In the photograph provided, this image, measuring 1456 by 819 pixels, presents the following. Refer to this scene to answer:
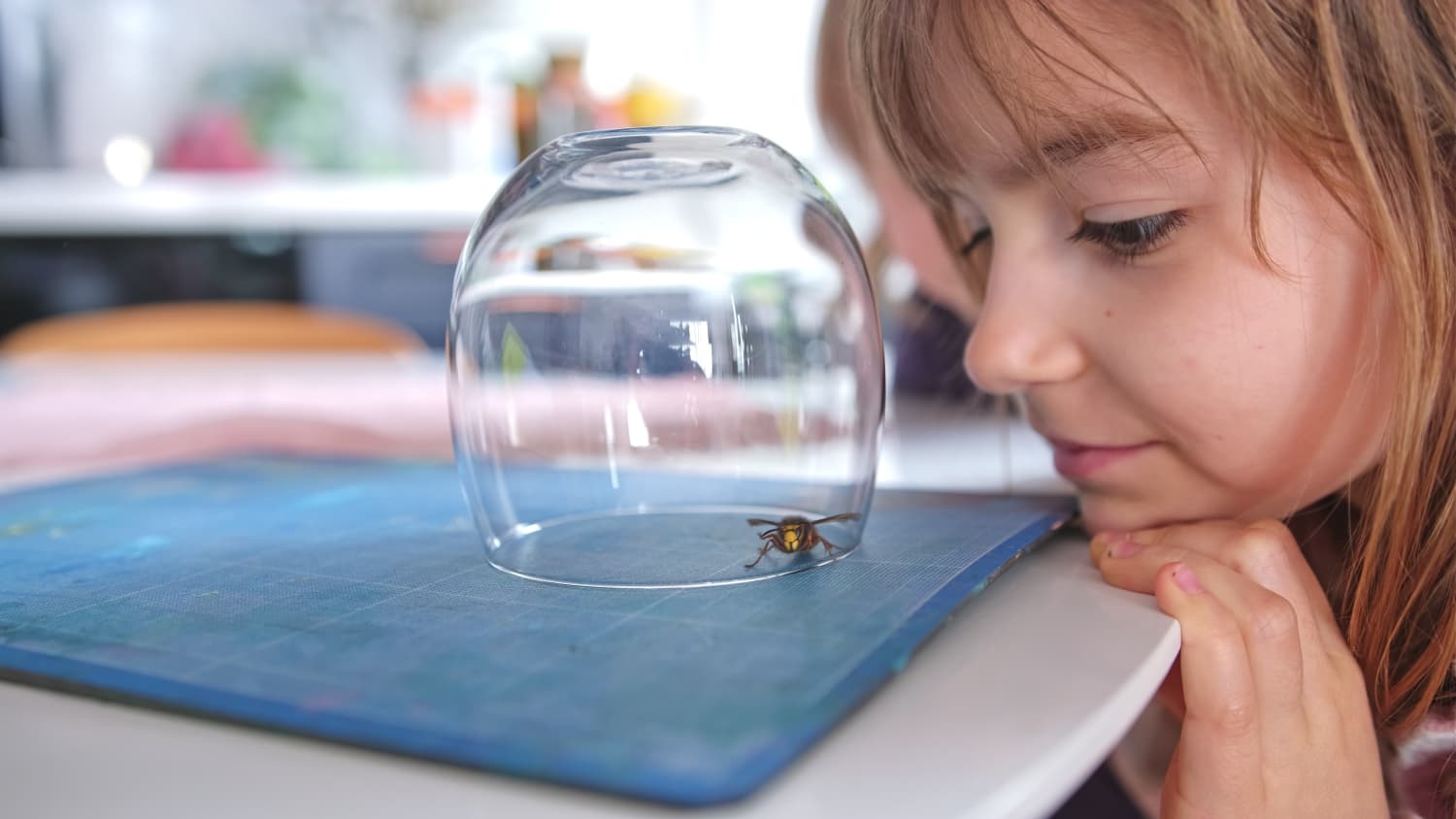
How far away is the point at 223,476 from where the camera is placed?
35.1 inches

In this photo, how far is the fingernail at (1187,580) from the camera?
1.62 ft

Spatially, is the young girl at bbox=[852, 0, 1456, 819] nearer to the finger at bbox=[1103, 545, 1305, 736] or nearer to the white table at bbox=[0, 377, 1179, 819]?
the finger at bbox=[1103, 545, 1305, 736]

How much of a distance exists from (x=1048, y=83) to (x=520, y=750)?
450mm

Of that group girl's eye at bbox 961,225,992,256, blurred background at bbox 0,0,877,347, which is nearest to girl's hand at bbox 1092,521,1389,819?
girl's eye at bbox 961,225,992,256

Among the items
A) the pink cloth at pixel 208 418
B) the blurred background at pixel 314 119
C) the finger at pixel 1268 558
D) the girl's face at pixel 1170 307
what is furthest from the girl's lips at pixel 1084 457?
the blurred background at pixel 314 119

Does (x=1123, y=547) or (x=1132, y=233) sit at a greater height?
(x=1132, y=233)

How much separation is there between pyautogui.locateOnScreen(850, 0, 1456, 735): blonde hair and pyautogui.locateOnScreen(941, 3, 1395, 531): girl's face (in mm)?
13

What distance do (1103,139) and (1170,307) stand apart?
101 millimetres

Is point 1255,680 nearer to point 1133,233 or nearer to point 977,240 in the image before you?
point 1133,233

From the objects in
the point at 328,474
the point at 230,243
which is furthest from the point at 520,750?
the point at 230,243

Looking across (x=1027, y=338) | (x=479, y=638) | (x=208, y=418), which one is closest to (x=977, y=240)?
(x=1027, y=338)

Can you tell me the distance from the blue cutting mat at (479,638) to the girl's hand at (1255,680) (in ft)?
0.24

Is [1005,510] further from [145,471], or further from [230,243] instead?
[230,243]

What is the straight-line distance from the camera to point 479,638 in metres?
0.44
